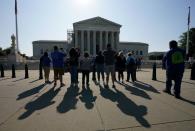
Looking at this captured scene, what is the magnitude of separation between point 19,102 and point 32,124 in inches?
91.9

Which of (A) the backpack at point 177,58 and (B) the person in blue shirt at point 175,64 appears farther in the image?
(A) the backpack at point 177,58

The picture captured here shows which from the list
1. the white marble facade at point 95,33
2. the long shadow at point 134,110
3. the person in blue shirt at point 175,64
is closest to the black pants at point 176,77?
the person in blue shirt at point 175,64

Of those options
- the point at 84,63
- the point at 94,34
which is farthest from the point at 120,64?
the point at 94,34

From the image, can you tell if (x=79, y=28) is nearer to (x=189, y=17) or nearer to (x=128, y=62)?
(x=189, y=17)

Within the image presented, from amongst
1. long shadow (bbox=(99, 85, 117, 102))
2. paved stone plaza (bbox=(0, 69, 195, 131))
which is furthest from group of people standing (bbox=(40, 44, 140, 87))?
paved stone plaza (bbox=(0, 69, 195, 131))

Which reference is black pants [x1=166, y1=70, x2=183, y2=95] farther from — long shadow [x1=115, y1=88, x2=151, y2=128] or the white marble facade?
the white marble facade

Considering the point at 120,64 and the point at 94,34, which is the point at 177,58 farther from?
the point at 94,34

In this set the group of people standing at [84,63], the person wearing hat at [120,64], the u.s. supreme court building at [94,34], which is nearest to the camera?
the group of people standing at [84,63]

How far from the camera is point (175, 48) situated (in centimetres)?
704

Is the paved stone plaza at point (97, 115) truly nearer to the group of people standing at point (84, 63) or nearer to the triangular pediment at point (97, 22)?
the group of people standing at point (84, 63)

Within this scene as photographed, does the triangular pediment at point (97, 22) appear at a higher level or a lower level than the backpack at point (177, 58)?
higher

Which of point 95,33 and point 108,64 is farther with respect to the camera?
point 95,33

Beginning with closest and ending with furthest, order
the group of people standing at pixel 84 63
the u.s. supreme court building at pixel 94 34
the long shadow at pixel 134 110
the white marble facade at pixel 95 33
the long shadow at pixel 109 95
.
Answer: the long shadow at pixel 134 110, the long shadow at pixel 109 95, the group of people standing at pixel 84 63, the white marble facade at pixel 95 33, the u.s. supreme court building at pixel 94 34

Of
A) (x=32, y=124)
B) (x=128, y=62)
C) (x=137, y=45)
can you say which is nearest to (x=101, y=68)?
(x=128, y=62)
